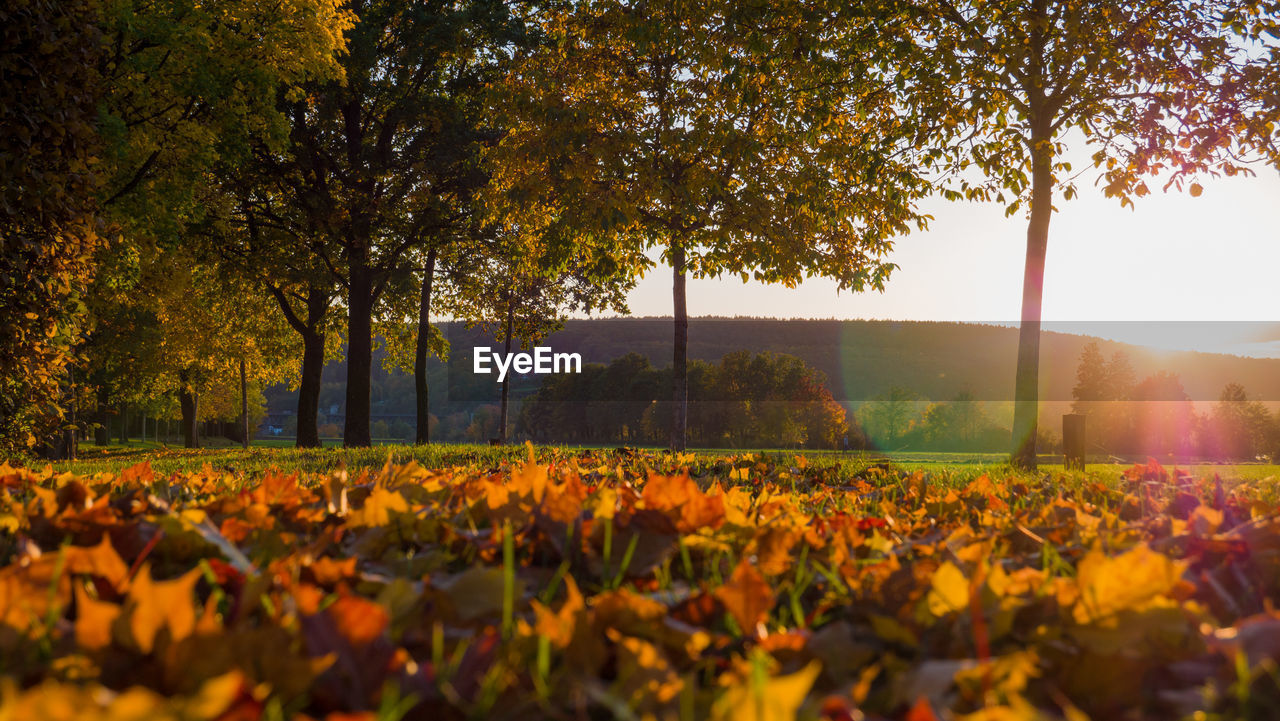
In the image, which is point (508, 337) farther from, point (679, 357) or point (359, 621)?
point (359, 621)

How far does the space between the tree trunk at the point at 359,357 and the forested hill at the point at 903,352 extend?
6780 cm

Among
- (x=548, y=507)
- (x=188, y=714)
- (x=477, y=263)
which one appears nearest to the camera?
(x=188, y=714)

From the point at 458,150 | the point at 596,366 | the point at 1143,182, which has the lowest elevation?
the point at 596,366

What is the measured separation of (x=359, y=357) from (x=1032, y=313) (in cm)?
1390

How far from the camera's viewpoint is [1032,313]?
9828 mm

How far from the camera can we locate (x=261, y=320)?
2369cm

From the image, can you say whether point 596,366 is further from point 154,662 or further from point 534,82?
point 154,662

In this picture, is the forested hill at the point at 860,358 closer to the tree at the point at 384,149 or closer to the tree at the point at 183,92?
the tree at the point at 384,149

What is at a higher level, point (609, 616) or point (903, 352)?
point (903, 352)

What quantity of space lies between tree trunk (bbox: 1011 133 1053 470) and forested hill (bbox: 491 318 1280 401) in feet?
251

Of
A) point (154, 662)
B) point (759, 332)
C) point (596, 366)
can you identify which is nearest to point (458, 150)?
point (154, 662)

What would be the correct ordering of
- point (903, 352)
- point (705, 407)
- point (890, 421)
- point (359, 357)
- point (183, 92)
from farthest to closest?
point (903, 352) < point (890, 421) < point (705, 407) < point (359, 357) < point (183, 92)

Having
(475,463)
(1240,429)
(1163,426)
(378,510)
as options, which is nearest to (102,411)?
(475,463)

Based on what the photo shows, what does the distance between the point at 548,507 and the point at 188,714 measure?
3.22 ft
